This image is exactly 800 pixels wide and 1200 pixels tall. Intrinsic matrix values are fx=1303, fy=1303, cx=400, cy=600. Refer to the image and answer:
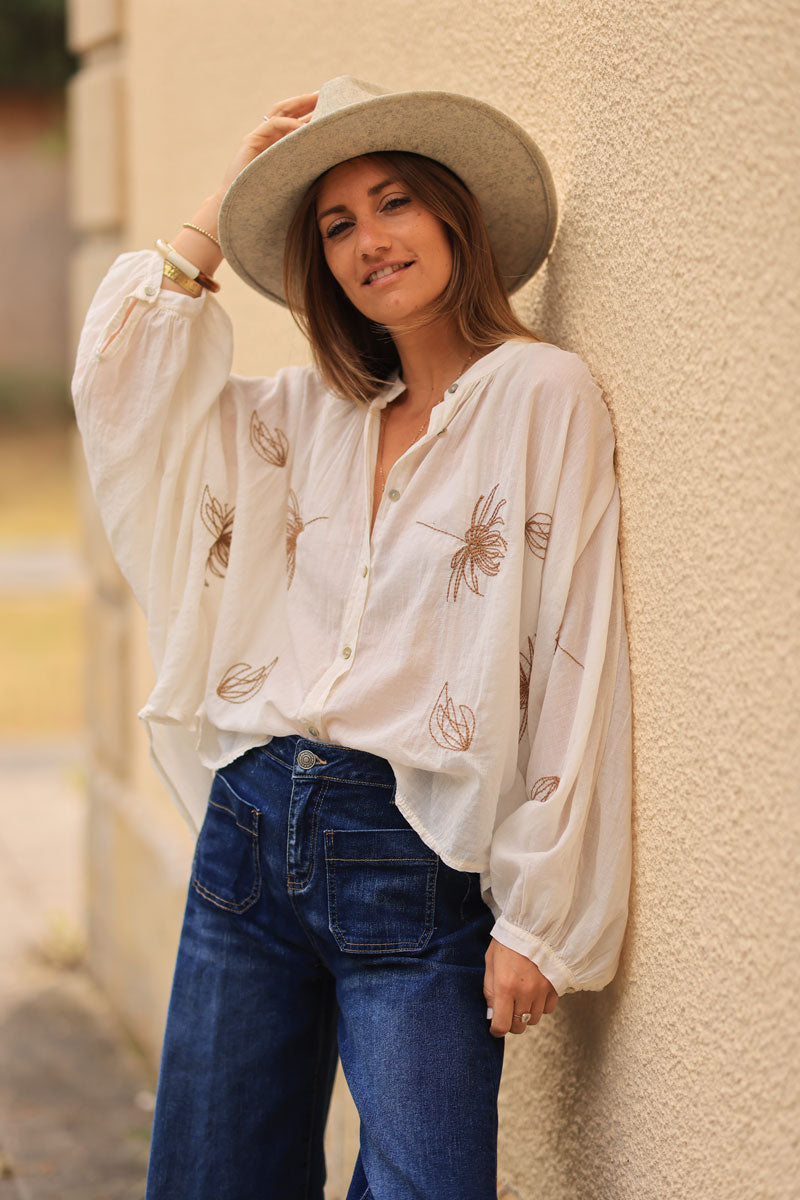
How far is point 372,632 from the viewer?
5.71 feet

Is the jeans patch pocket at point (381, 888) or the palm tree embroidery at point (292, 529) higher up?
the palm tree embroidery at point (292, 529)

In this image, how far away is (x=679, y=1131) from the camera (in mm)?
1569

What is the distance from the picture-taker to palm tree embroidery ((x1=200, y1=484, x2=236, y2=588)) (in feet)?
6.64

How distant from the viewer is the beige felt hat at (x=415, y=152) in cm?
168

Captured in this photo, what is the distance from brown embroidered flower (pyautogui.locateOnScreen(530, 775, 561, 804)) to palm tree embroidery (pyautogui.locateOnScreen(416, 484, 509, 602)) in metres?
0.24

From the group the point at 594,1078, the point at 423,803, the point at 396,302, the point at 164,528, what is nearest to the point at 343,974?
the point at 423,803

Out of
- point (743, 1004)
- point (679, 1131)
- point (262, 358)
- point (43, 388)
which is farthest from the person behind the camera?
point (43, 388)

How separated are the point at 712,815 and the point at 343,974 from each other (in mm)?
566

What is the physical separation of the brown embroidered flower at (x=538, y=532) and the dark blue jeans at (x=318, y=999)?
1.14ft

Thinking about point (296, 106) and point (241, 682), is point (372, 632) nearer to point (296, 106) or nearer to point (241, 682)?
point (241, 682)

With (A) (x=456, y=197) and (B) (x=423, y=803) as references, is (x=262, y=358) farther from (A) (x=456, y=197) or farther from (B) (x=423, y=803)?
(B) (x=423, y=803)

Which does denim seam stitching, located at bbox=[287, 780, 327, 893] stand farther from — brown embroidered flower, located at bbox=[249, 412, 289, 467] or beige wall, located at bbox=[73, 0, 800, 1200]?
brown embroidered flower, located at bbox=[249, 412, 289, 467]

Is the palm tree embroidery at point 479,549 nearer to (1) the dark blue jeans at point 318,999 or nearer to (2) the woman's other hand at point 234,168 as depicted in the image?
(1) the dark blue jeans at point 318,999

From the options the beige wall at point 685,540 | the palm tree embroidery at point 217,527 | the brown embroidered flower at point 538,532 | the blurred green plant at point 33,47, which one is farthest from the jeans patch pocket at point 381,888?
the blurred green plant at point 33,47
